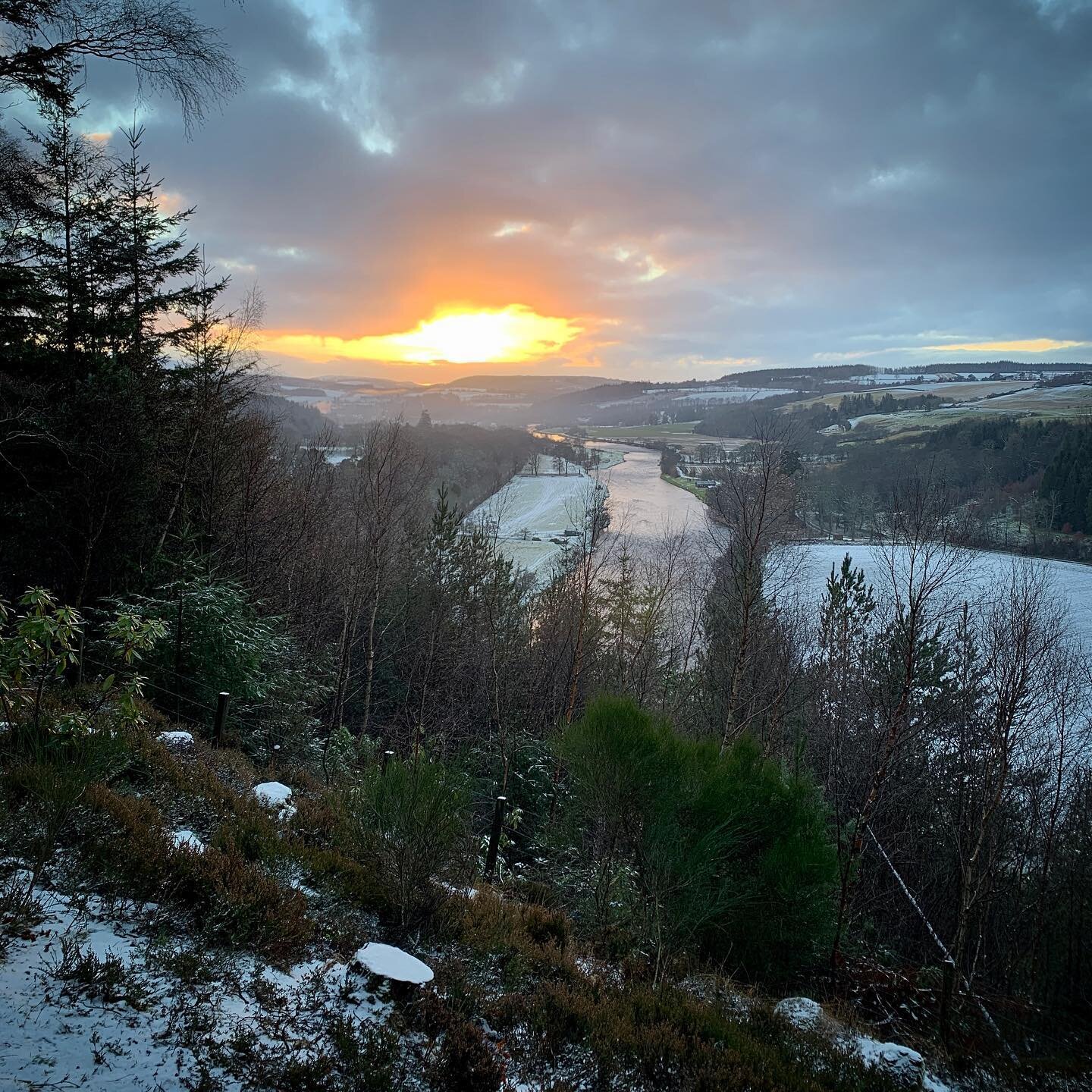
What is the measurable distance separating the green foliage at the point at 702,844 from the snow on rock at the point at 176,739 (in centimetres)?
458

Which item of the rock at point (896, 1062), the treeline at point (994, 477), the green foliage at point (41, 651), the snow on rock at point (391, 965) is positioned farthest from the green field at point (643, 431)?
the snow on rock at point (391, 965)

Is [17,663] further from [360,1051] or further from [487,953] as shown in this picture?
[487,953]

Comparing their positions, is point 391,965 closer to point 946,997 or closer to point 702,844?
point 702,844

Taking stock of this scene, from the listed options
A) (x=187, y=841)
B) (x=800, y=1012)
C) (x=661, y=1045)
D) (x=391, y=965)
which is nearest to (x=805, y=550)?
(x=800, y=1012)

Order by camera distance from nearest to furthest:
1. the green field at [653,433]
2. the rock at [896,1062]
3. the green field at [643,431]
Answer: the rock at [896,1062], the green field at [653,433], the green field at [643,431]

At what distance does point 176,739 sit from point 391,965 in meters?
4.83

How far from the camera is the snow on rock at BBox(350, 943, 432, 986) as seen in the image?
3.51 m

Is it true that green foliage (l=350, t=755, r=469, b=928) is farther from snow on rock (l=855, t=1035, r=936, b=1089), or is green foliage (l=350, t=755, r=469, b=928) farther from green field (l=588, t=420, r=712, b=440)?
green field (l=588, t=420, r=712, b=440)

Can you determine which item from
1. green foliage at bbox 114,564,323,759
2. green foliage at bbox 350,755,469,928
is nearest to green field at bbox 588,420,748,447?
green foliage at bbox 114,564,323,759

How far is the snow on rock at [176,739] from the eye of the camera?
6.86 m

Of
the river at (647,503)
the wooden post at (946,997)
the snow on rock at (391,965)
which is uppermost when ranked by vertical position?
the river at (647,503)

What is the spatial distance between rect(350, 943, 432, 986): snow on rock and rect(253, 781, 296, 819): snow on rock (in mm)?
2523

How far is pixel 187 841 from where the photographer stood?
4375 millimetres

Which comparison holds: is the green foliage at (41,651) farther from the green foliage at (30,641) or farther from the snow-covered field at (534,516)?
the snow-covered field at (534,516)
